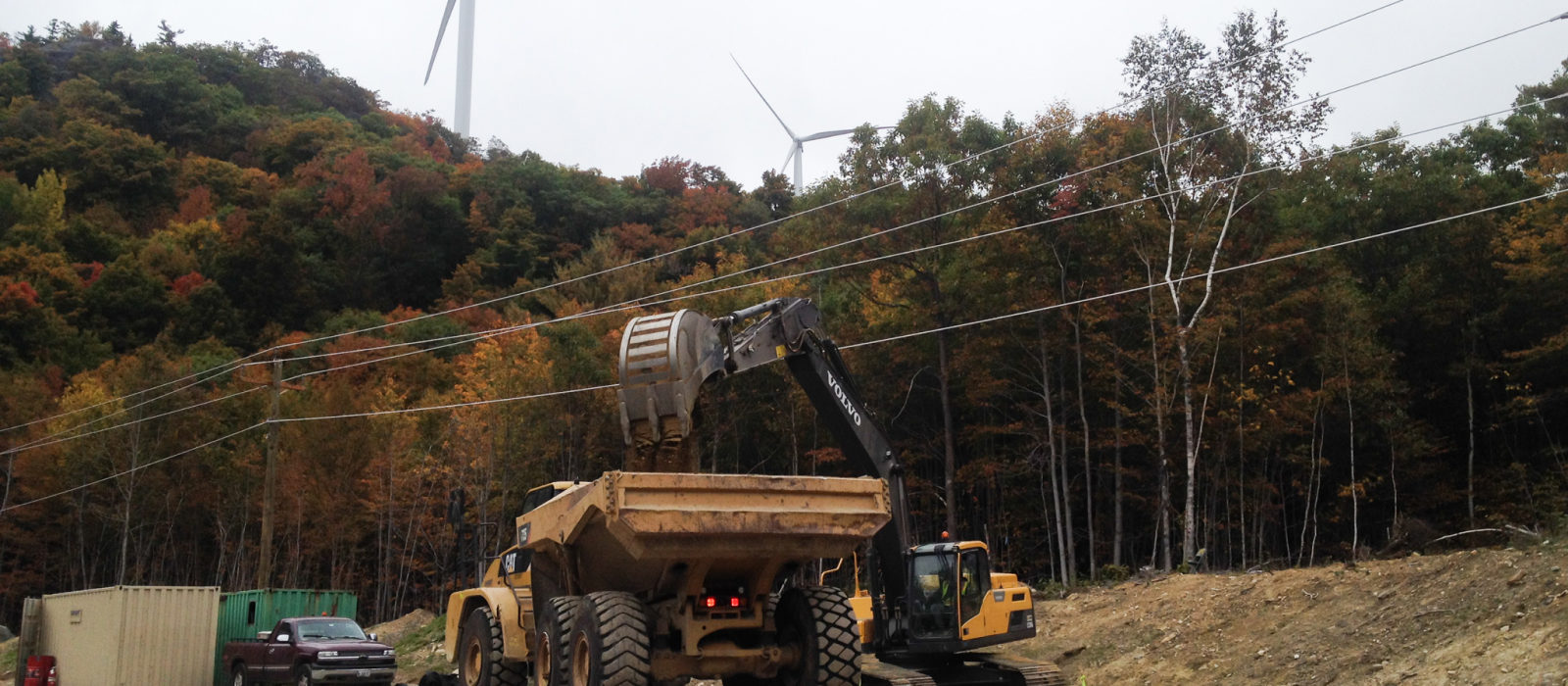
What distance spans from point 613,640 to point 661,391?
10.0 feet

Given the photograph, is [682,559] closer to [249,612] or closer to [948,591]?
[948,591]

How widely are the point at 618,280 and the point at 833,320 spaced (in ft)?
52.0

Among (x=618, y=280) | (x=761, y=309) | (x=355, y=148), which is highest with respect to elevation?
(x=355, y=148)

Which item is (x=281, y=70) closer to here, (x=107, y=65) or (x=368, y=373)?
(x=107, y=65)

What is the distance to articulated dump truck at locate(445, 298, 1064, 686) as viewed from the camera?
9.62 metres

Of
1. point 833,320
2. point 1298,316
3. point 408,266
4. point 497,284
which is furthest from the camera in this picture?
point 408,266

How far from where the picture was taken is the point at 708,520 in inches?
376

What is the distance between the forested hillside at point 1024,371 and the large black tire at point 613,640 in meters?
5.85

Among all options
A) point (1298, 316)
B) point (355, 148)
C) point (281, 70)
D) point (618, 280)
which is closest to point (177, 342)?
point (355, 148)

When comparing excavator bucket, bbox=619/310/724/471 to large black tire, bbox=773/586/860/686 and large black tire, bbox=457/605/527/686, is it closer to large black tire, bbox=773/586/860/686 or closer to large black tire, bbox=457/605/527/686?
large black tire, bbox=773/586/860/686

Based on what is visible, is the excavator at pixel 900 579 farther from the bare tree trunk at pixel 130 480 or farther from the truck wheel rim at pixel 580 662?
the bare tree trunk at pixel 130 480

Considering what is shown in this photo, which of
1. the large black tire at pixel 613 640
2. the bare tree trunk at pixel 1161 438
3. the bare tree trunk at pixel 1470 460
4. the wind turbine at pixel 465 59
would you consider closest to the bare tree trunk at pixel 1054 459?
the bare tree trunk at pixel 1161 438

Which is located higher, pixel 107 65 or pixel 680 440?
pixel 107 65

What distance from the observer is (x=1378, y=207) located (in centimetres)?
3369
